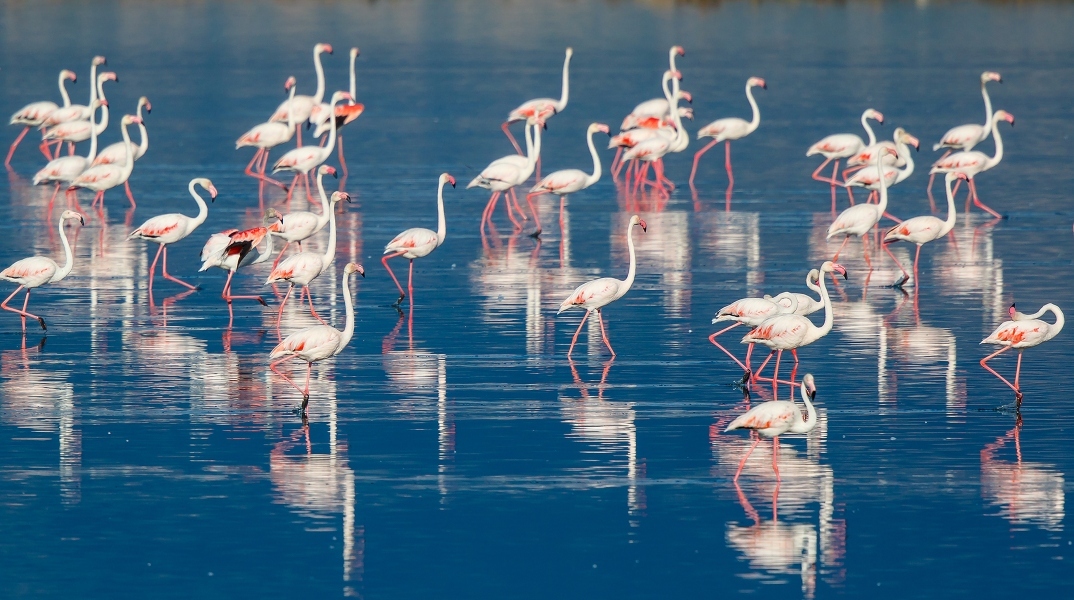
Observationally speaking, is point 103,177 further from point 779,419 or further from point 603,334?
point 779,419

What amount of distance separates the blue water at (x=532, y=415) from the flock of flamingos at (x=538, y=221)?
329mm

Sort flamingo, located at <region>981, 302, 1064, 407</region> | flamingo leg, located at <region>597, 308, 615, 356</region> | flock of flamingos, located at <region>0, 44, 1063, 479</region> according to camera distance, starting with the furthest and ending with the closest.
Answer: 1. flamingo leg, located at <region>597, 308, 615, 356</region>
2. flock of flamingos, located at <region>0, 44, 1063, 479</region>
3. flamingo, located at <region>981, 302, 1064, 407</region>

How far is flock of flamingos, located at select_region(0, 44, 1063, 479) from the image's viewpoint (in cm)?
1241

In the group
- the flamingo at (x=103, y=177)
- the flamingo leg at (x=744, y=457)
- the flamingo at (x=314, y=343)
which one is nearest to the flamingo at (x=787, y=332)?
the flamingo leg at (x=744, y=457)

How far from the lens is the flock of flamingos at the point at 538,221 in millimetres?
12414

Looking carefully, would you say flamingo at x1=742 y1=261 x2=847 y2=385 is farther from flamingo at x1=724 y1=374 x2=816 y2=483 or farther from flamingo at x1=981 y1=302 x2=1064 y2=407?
flamingo at x1=724 y1=374 x2=816 y2=483

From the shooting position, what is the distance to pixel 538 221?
21609 mm

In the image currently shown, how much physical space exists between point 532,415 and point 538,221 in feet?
32.0

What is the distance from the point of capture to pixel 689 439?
11.4m

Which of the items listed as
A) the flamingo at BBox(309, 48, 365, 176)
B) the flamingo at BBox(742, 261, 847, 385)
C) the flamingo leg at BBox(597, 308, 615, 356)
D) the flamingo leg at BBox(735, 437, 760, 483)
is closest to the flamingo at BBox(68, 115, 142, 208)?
the flamingo at BBox(309, 48, 365, 176)

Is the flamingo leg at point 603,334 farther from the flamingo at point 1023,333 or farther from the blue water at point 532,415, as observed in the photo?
the flamingo at point 1023,333

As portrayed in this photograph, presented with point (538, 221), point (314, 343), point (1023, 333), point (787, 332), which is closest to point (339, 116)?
point (538, 221)

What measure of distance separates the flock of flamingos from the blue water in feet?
1.08

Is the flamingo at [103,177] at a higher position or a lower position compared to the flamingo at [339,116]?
lower
